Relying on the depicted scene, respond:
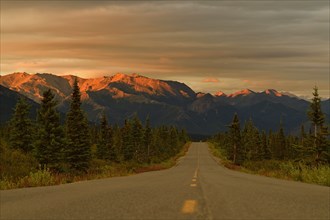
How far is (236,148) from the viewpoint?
85812 millimetres

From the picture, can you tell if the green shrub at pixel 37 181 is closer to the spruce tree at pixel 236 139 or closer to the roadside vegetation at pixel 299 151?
the roadside vegetation at pixel 299 151

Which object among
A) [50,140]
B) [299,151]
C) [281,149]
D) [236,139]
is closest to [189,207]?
[50,140]

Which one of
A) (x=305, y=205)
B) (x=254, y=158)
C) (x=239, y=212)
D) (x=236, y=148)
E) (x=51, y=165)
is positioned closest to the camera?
(x=239, y=212)

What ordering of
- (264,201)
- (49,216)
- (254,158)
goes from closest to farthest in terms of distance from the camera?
(49,216), (264,201), (254,158)

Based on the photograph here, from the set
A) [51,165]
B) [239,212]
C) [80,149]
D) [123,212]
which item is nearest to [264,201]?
[239,212]

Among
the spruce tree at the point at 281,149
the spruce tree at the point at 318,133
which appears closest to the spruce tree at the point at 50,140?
→ the spruce tree at the point at 318,133

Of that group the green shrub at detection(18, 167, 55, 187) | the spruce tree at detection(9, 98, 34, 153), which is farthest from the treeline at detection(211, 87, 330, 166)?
the spruce tree at detection(9, 98, 34, 153)

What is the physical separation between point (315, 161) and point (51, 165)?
79.1 feet

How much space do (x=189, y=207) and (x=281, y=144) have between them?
372 ft

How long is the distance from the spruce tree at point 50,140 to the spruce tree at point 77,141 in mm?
4076

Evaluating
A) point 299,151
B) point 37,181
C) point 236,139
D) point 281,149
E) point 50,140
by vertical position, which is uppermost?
point 50,140

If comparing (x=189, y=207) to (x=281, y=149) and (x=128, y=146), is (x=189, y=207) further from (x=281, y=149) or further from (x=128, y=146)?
(x=281, y=149)

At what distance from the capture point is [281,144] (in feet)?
380

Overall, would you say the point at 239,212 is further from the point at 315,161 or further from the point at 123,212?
the point at 315,161
